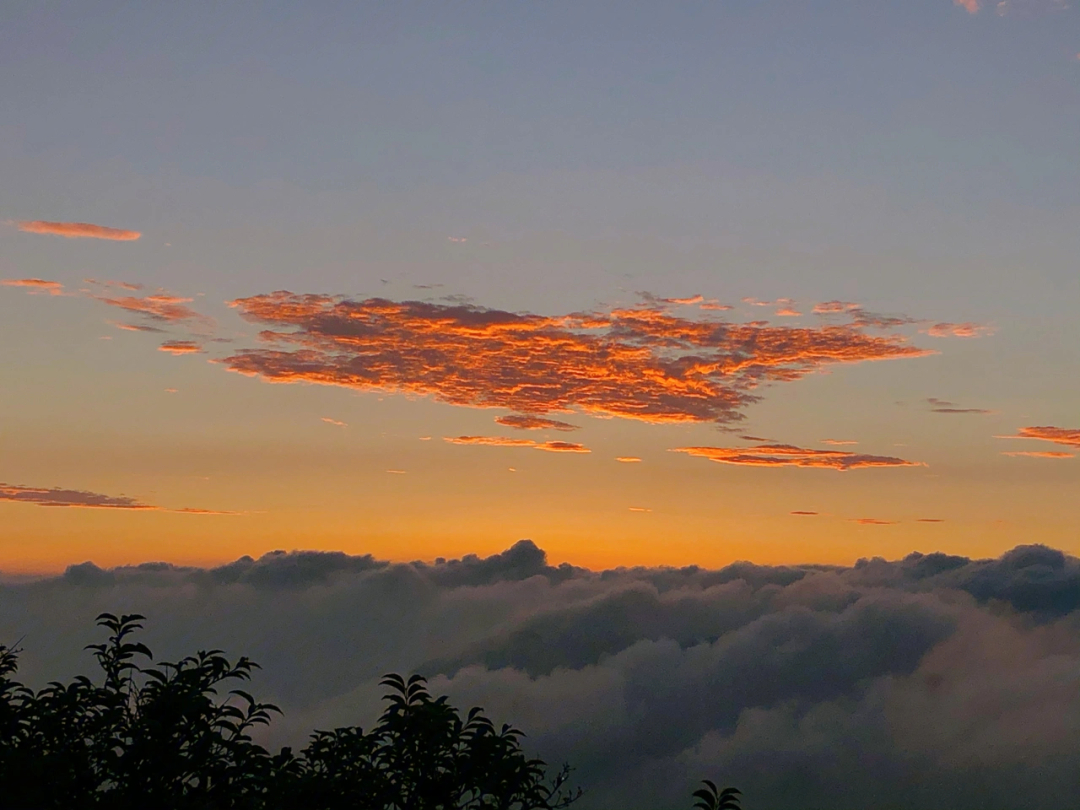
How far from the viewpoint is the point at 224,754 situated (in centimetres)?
2605

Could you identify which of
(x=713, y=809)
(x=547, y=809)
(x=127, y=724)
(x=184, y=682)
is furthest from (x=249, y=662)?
(x=713, y=809)

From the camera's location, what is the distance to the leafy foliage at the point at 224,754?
977 inches

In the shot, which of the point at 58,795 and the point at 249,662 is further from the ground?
the point at 249,662

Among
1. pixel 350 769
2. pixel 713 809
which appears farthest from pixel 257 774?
pixel 713 809

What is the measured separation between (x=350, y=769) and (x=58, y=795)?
750 cm

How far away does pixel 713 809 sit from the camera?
2548cm

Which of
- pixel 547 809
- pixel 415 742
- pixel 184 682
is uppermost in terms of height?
pixel 184 682

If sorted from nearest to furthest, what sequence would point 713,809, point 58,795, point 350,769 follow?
point 58,795 < point 713,809 < point 350,769

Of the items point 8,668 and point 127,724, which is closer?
point 127,724

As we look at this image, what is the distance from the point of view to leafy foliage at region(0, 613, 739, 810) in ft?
A: 81.5

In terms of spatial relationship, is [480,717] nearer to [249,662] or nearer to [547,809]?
[547,809]

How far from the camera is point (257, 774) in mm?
25453

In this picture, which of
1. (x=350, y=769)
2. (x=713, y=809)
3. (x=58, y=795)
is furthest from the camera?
(x=350, y=769)

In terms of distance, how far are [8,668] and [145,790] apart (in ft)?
21.3
